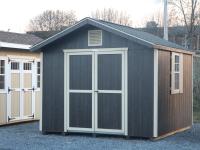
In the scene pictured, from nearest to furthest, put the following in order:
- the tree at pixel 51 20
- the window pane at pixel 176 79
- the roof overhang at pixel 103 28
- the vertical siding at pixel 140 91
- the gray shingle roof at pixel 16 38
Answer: the roof overhang at pixel 103 28 → the vertical siding at pixel 140 91 → the window pane at pixel 176 79 → the gray shingle roof at pixel 16 38 → the tree at pixel 51 20

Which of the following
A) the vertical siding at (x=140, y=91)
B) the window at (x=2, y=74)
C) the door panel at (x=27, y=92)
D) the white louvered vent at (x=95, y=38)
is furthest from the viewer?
the door panel at (x=27, y=92)

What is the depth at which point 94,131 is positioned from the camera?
Result: 44.8ft

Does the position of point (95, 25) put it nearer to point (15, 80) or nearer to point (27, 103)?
point (15, 80)

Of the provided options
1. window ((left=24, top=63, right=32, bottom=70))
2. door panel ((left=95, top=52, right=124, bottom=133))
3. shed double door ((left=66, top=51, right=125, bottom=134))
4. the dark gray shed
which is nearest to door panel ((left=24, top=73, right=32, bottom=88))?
window ((left=24, top=63, right=32, bottom=70))

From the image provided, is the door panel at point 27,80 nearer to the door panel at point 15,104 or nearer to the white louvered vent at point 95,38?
the door panel at point 15,104

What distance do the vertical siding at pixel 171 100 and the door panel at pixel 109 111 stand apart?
→ 3.44 feet

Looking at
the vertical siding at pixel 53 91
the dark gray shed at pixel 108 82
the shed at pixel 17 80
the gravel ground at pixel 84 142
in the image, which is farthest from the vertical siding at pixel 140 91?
the shed at pixel 17 80

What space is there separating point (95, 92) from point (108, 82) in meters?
0.44

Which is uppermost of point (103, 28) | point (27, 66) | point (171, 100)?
point (103, 28)

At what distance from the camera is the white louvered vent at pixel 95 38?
1359cm

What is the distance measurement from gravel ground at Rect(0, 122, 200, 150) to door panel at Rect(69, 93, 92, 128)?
0.36m

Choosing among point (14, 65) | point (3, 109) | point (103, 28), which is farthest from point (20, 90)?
point (103, 28)

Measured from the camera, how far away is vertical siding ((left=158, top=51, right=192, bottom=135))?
13.3 metres

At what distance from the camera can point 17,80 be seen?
16.8 m
